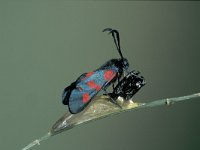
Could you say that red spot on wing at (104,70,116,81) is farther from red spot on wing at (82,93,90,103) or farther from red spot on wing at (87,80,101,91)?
red spot on wing at (82,93,90,103)

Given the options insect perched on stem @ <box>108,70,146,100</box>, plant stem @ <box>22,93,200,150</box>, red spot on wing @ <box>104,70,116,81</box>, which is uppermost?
red spot on wing @ <box>104,70,116,81</box>

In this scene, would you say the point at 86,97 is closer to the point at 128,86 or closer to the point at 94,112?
the point at 94,112

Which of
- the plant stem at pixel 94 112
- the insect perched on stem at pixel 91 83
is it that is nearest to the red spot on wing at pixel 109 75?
the insect perched on stem at pixel 91 83

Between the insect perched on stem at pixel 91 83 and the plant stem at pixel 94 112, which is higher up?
the insect perched on stem at pixel 91 83

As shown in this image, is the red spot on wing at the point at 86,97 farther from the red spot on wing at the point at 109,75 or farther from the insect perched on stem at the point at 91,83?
the red spot on wing at the point at 109,75

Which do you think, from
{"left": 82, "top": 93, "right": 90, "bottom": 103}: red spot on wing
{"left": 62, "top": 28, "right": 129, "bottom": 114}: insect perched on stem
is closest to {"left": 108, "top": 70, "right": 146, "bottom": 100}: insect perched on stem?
{"left": 62, "top": 28, "right": 129, "bottom": 114}: insect perched on stem

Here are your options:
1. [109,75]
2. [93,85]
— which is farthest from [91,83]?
[109,75]
